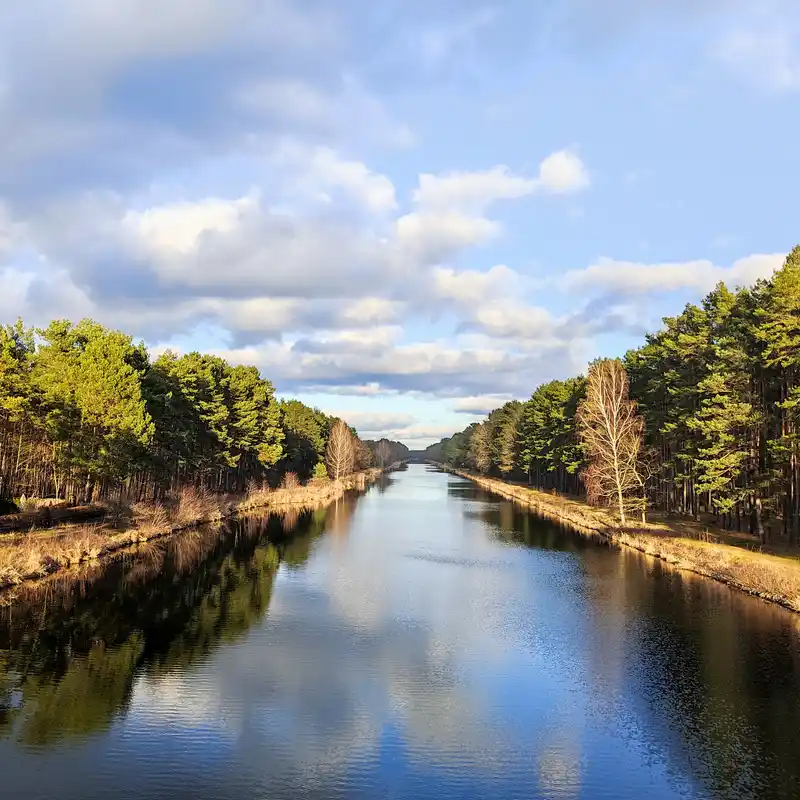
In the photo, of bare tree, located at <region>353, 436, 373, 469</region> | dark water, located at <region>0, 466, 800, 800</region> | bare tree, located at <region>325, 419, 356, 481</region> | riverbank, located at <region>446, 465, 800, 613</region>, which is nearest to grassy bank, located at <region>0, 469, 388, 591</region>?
dark water, located at <region>0, 466, 800, 800</region>

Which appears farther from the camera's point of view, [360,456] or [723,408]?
[360,456]

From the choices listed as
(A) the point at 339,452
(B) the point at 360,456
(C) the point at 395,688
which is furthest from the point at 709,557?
A: (B) the point at 360,456

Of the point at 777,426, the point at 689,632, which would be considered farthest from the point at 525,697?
the point at 777,426

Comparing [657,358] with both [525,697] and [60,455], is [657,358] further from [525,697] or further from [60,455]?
[60,455]

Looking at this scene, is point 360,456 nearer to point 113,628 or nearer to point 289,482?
point 289,482

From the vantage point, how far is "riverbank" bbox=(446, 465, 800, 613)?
31220mm

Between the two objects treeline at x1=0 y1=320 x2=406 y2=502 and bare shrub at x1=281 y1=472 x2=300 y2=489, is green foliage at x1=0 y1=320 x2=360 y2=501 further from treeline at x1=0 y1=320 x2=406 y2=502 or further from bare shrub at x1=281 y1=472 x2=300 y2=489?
bare shrub at x1=281 y1=472 x2=300 y2=489

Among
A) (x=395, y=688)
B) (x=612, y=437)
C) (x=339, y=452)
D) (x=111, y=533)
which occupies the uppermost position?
(x=612, y=437)

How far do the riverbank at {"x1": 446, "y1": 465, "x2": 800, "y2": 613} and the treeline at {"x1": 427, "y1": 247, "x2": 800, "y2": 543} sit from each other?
3173 millimetres

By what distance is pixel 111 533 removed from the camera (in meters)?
44.3

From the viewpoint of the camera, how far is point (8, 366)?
4031cm

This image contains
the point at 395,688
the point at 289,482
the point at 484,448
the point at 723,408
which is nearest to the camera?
the point at 395,688

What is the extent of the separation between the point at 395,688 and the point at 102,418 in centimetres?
3315

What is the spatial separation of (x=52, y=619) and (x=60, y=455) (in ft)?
72.6
